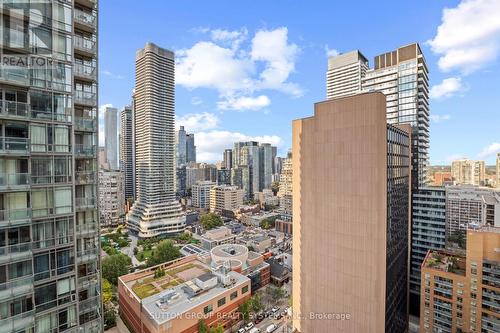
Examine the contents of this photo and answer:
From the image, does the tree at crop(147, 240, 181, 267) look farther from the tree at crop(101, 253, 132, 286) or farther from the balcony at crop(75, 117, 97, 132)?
the balcony at crop(75, 117, 97, 132)

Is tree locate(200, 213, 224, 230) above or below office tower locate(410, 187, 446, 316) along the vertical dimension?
below

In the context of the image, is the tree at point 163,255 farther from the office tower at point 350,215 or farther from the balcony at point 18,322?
the balcony at point 18,322

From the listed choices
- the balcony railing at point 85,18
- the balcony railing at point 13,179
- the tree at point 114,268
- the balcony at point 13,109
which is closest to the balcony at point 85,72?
the balcony railing at point 85,18

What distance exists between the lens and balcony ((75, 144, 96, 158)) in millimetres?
11127

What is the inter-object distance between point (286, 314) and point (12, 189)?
3593cm

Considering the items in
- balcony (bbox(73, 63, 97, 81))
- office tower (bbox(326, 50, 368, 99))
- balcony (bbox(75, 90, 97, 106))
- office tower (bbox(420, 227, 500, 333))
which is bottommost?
office tower (bbox(420, 227, 500, 333))

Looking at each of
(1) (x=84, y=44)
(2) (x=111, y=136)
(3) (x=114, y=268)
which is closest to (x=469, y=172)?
(3) (x=114, y=268)

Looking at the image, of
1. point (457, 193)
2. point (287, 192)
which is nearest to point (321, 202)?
point (457, 193)

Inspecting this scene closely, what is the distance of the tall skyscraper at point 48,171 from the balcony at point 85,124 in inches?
1.5

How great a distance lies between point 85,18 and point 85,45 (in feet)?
4.14

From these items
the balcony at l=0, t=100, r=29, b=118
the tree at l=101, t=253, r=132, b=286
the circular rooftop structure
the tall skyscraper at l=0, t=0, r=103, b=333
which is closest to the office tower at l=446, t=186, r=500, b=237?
the circular rooftop structure

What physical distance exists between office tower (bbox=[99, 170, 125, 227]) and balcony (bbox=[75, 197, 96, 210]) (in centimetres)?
7636

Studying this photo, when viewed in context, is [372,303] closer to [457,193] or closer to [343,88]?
[457,193]

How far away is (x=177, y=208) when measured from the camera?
7350 cm
